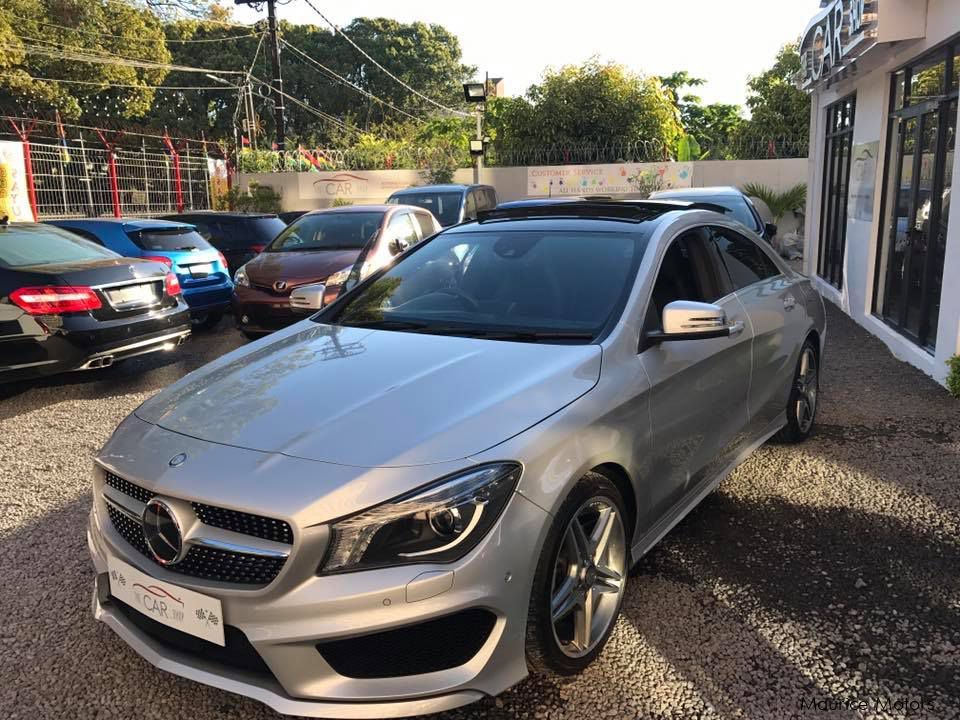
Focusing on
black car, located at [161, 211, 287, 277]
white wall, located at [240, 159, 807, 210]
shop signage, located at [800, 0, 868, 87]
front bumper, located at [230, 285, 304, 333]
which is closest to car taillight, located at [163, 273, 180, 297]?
front bumper, located at [230, 285, 304, 333]

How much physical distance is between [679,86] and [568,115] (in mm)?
10064

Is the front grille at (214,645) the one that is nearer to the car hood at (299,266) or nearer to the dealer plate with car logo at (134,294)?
the dealer plate with car logo at (134,294)

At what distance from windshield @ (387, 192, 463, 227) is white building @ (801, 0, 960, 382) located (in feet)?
18.6

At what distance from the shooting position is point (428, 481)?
2.25 meters

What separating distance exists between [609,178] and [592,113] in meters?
3.35

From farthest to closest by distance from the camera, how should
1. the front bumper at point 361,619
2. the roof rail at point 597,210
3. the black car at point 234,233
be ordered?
the black car at point 234,233 < the roof rail at point 597,210 < the front bumper at point 361,619

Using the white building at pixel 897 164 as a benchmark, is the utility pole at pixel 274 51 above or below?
above

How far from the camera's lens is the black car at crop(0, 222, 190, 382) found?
239 inches

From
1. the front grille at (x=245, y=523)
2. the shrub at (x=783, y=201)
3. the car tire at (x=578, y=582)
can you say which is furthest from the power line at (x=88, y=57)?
the car tire at (x=578, y=582)

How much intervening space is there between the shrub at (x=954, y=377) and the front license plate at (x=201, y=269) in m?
7.79

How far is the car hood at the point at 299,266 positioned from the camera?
27.5 feet

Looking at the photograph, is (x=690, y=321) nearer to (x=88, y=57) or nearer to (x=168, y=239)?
(x=168, y=239)

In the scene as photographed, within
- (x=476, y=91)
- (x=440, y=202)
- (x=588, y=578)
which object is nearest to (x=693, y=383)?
(x=588, y=578)

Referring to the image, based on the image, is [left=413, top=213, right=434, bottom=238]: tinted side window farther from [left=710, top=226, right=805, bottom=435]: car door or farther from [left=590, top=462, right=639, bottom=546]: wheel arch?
[left=590, top=462, right=639, bottom=546]: wheel arch
